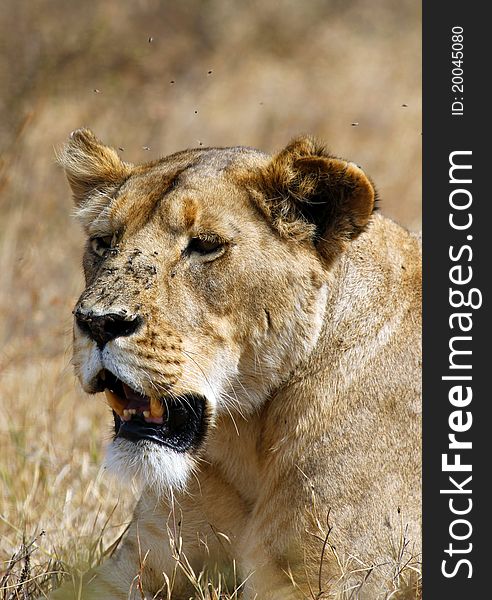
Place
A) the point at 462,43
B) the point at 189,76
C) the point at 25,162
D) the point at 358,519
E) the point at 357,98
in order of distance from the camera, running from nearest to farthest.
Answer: the point at 358,519, the point at 462,43, the point at 25,162, the point at 189,76, the point at 357,98

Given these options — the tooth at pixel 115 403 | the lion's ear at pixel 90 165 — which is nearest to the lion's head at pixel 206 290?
the tooth at pixel 115 403

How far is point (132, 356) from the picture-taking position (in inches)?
124

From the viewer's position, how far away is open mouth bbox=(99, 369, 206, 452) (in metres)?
3.32

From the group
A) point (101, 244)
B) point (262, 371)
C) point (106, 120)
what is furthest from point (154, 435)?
point (106, 120)

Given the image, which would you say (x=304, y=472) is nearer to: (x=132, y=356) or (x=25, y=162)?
(x=132, y=356)

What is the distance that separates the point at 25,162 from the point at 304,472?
5692 millimetres

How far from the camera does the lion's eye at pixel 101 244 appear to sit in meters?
3.60

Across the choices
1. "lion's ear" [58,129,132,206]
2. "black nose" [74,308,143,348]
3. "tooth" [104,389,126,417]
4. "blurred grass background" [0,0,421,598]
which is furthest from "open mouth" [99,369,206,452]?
"lion's ear" [58,129,132,206]

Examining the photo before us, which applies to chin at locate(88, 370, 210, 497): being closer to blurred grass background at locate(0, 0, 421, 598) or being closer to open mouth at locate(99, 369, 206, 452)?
open mouth at locate(99, 369, 206, 452)

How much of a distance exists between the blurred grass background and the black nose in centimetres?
85

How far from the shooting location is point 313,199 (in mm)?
3496

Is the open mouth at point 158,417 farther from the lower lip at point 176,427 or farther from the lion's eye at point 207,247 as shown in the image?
the lion's eye at point 207,247

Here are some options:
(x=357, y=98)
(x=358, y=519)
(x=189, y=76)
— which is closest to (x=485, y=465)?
(x=358, y=519)

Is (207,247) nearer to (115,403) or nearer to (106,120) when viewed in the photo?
(115,403)
